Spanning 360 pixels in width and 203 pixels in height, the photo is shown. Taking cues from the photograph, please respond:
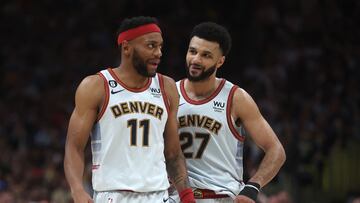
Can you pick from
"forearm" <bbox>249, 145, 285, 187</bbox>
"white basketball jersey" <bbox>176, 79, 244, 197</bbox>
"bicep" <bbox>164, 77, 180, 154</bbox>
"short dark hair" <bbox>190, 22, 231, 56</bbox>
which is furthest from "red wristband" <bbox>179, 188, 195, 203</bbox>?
"short dark hair" <bbox>190, 22, 231, 56</bbox>

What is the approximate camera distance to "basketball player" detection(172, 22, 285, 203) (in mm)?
6637

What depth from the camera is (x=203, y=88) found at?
22.6ft

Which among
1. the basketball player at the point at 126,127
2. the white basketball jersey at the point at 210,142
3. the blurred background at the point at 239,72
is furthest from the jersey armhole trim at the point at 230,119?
the blurred background at the point at 239,72

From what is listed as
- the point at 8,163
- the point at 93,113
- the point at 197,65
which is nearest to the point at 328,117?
the point at 8,163

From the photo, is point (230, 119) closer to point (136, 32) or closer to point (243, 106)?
point (243, 106)

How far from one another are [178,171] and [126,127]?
2.02 feet

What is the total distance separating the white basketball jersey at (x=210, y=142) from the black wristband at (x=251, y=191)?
37 centimetres

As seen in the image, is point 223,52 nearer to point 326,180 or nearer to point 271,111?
point 326,180

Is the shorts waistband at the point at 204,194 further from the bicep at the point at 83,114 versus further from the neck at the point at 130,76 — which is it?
the bicep at the point at 83,114

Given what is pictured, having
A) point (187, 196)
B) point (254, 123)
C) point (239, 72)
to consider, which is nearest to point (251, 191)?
point (187, 196)

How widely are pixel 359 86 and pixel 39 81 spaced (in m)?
5.59

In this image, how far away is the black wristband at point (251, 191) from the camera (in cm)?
629

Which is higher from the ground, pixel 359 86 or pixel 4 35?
pixel 4 35

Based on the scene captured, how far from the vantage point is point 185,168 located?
6.39m
